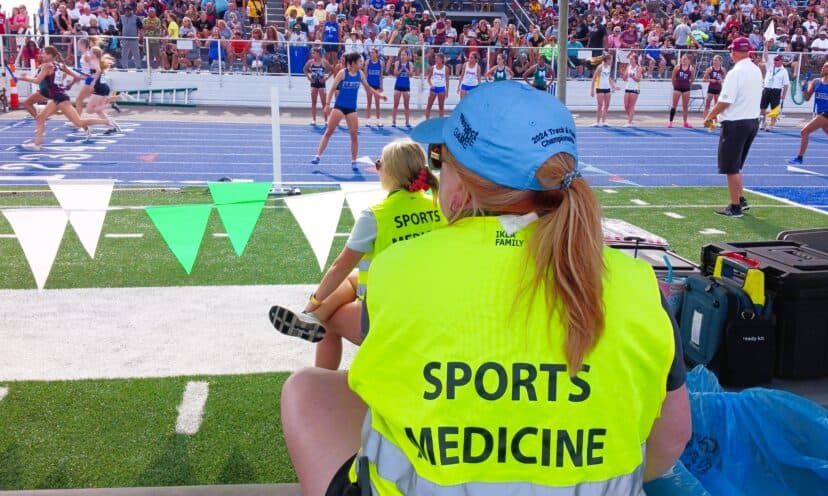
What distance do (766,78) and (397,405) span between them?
2080 cm

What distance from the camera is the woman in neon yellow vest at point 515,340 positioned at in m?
1.38

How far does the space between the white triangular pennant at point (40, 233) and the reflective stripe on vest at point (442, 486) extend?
10.6 ft

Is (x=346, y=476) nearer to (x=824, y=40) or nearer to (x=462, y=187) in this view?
(x=462, y=187)

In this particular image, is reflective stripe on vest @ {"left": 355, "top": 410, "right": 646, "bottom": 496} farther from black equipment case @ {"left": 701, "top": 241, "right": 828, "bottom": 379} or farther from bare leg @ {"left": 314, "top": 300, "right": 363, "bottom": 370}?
black equipment case @ {"left": 701, "top": 241, "right": 828, "bottom": 379}

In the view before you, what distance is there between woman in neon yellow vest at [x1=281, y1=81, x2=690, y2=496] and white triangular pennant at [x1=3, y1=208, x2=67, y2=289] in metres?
3.27

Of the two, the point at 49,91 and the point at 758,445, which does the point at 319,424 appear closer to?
the point at 758,445

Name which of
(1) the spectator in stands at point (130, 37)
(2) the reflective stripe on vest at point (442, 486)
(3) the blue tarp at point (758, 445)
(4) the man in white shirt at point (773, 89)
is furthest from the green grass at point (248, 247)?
(1) the spectator in stands at point (130, 37)

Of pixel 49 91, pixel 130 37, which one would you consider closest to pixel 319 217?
pixel 49 91

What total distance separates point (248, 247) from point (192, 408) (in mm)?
3470

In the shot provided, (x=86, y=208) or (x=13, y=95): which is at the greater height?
(x=86, y=208)

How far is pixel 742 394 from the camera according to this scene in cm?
263

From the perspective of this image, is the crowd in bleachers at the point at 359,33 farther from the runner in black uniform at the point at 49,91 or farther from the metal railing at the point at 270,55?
the runner in black uniform at the point at 49,91

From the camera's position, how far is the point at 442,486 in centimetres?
141

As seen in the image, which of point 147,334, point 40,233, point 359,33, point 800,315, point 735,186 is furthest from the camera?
point 359,33
